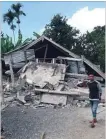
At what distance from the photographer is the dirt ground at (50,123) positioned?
7.97m

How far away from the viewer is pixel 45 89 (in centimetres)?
1442

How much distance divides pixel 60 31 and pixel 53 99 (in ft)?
52.7

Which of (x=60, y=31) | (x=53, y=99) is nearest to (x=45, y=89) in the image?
(x=53, y=99)

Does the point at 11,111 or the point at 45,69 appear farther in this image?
the point at 45,69

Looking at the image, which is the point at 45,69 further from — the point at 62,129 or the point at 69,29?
the point at 69,29

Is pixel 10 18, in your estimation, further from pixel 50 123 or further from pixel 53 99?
pixel 50 123

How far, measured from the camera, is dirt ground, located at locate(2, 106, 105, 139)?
7.97 m

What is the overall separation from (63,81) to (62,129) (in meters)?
6.95

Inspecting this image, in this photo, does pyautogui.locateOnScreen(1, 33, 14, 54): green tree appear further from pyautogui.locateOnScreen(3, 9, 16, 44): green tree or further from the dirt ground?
pyautogui.locateOnScreen(3, 9, 16, 44): green tree

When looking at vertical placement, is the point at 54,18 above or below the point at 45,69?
above

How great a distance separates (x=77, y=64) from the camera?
57.7 feet

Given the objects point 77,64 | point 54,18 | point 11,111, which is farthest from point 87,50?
point 11,111

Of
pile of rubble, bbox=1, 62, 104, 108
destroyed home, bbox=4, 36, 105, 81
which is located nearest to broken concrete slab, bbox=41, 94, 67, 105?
pile of rubble, bbox=1, 62, 104, 108

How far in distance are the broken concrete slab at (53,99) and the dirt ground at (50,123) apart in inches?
39.6
